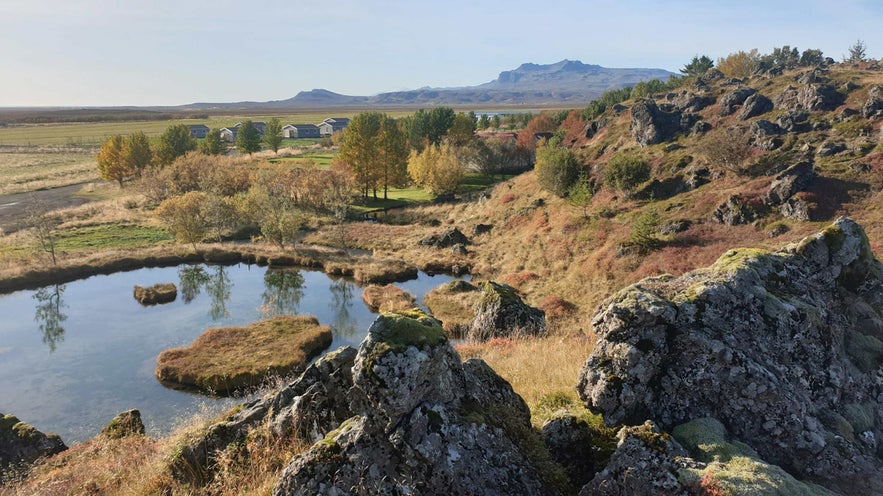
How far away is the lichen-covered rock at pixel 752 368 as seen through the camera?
25.7 ft

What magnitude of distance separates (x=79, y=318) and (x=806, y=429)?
55.3 metres

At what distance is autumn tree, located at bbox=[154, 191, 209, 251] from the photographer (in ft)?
209

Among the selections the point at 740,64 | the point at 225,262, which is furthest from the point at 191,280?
the point at 740,64

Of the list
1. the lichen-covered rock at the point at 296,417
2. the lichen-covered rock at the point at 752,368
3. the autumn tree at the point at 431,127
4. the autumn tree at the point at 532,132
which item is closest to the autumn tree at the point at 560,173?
the autumn tree at the point at 532,132

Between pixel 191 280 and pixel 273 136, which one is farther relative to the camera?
pixel 273 136

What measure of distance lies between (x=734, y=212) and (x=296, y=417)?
4942 centimetres

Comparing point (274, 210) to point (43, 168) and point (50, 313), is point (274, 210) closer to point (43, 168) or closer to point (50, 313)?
point (50, 313)

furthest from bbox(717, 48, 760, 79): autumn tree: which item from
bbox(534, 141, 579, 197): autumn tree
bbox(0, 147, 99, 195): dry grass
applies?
bbox(0, 147, 99, 195): dry grass

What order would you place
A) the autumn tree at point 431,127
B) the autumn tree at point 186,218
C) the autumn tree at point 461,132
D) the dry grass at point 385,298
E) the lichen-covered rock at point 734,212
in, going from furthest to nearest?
the autumn tree at point 431,127
the autumn tree at point 461,132
the autumn tree at point 186,218
the dry grass at point 385,298
the lichen-covered rock at point 734,212

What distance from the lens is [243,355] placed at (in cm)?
3484

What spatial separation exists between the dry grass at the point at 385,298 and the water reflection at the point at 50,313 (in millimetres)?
26867

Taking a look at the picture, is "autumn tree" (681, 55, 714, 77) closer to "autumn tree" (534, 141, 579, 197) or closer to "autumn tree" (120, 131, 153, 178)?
"autumn tree" (534, 141, 579, 197)

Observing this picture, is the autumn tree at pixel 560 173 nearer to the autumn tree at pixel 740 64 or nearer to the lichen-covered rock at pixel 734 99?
the lichen-covered rock at pixel 734 99

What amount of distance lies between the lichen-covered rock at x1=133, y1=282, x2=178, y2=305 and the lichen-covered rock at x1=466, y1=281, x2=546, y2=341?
118ft
